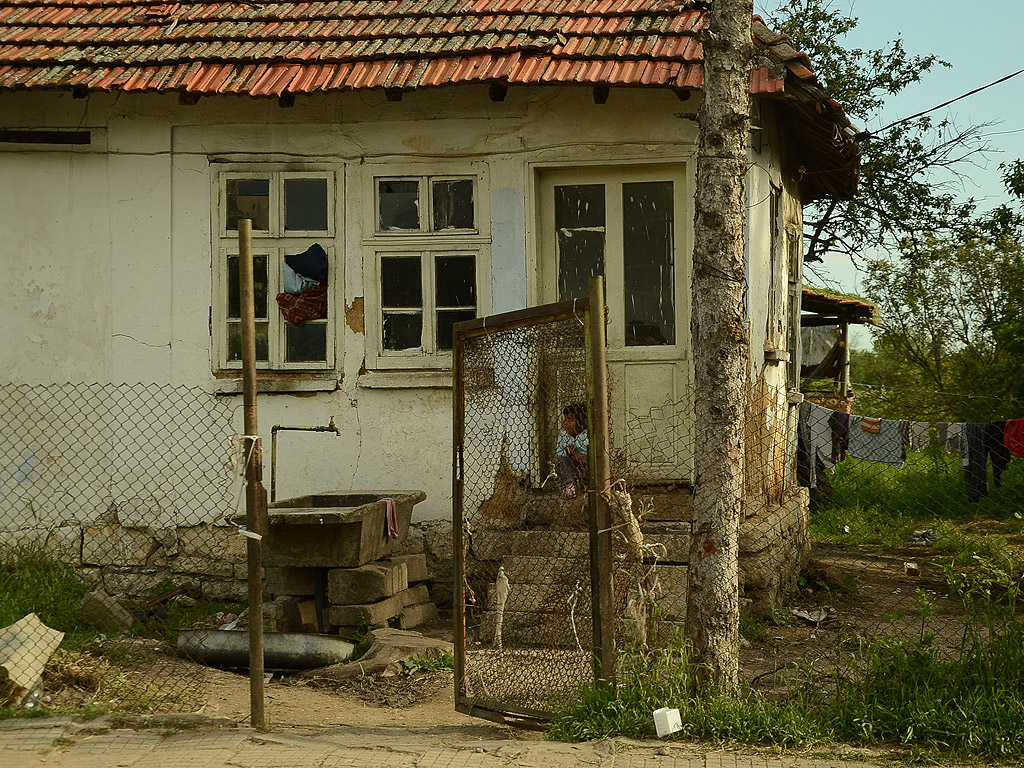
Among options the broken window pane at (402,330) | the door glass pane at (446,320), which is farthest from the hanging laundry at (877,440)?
the broken window pane at (402,330)

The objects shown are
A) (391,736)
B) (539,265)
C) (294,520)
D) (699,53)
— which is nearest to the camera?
(391,736)

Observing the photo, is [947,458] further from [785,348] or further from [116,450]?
[116,450]

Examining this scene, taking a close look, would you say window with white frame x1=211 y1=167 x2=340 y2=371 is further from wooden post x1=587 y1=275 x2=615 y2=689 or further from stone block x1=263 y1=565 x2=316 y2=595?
wooden post x1=587 y1=275 x2=615 y2=689

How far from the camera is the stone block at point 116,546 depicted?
8.19m

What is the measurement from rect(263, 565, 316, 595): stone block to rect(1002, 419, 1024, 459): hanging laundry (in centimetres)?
634

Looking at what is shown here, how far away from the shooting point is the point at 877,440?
10336mm

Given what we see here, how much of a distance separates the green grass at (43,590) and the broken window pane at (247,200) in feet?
9.74

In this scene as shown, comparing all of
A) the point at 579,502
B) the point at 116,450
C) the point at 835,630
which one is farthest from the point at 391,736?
the point at 116,450

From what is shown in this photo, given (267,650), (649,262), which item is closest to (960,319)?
(649,262)

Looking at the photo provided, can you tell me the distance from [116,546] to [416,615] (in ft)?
8.56

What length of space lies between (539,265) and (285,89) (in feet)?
7.57

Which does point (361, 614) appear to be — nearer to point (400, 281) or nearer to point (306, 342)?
point (306, 342)

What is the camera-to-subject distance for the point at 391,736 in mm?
4789

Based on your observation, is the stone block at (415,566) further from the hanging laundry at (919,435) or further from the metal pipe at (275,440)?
the hanging laundry at (919,435)
